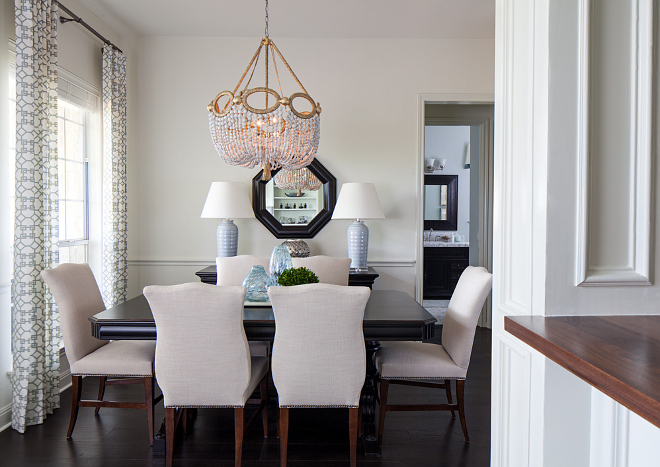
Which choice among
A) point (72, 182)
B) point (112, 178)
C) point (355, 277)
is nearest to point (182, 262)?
point (112, 178)

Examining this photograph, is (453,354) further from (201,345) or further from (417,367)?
(201,345)

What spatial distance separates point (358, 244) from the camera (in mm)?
4051

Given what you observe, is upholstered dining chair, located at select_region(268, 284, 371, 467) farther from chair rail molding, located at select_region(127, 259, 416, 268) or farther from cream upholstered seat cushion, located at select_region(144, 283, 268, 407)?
chair rail molding, located at select_region(127, 259, 416, 268)

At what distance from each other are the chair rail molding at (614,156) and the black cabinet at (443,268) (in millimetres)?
6003

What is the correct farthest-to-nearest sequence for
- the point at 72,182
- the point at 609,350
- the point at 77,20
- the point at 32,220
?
the point at 72,182
the point at 77,20
the point at 32,220
the point at 609,350

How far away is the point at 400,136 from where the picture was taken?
434 centimetres

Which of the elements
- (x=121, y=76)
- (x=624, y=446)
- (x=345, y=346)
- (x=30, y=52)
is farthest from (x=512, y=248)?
(x=121, y=76)

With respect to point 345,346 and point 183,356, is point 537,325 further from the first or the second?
point 183,356

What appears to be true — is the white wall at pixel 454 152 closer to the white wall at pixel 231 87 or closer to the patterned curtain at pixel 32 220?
the white wall at pixel 231 87

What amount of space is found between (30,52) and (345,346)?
2.48 metres

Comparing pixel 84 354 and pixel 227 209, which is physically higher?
pixel 227 209

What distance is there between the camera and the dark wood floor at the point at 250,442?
2297mm

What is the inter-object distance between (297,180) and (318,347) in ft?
8.23

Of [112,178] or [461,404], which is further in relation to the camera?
[112,178]
